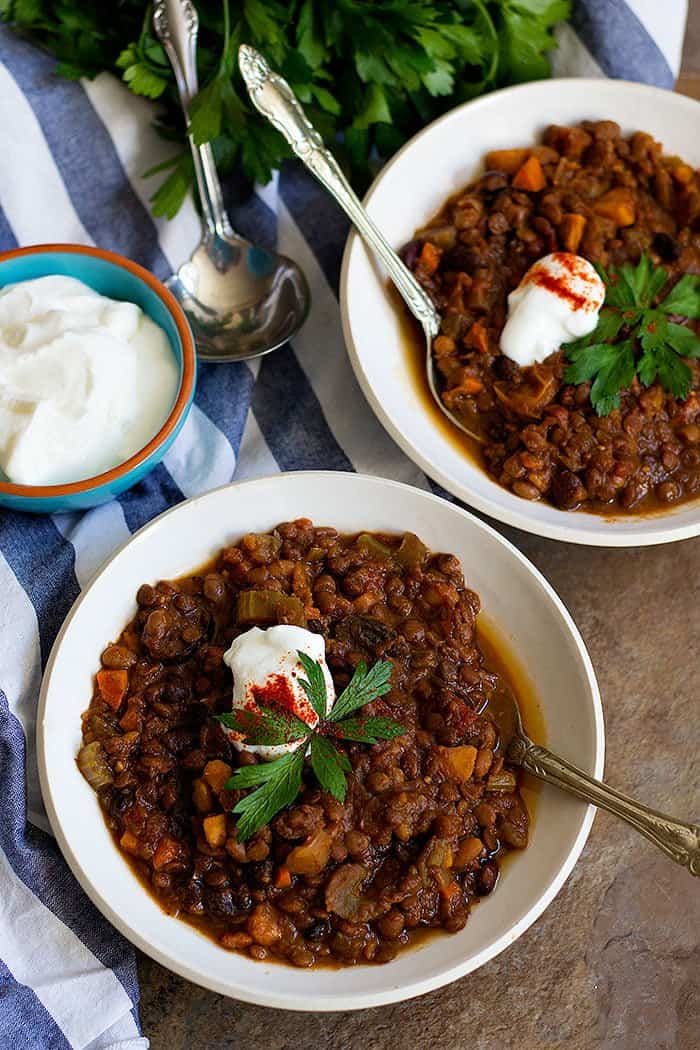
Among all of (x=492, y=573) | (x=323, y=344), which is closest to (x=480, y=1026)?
(x=492, y=573)

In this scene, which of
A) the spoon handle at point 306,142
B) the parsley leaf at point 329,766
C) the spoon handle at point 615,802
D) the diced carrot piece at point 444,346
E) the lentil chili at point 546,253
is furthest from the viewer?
the diced carrot piece at point 444,346

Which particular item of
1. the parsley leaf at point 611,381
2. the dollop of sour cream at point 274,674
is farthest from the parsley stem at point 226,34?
the dollop of sour cream at point 274,674

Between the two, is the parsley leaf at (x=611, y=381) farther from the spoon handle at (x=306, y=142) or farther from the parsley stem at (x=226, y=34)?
the parsley stem at (x=226, y=34)

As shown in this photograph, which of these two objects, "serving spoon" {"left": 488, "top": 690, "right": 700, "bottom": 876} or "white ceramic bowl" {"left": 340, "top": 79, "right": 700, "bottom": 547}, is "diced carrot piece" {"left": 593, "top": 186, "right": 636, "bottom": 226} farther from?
"serving spoon" {"left": 488, "top": 690, "right": 700, "bottom": 876}

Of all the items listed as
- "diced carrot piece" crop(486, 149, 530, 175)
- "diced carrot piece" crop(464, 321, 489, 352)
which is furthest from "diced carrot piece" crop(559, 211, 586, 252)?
"diced carrot piece" crop(464, 321, 489, 352)

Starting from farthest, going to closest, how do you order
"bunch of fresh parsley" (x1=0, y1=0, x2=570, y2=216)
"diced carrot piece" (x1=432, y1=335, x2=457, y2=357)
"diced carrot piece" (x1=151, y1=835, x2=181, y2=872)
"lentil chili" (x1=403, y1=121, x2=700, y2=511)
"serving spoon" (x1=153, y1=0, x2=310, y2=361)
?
"serving spoon" (x1=153, y1=0, x2=310, y2=361) → "bunch of fresh parsley" (x1=0, y1=0, x2=570, y2=216) → "diced carrot piece" (x1=432, y1=335, x2=457, y2=357) → "lentil chili" (x1=403, y1=121, x2=700, y2=511) → "diced carrot piece" (x1=151, y1=835, x2=181, y2=872)

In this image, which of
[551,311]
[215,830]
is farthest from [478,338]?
[215,830]
